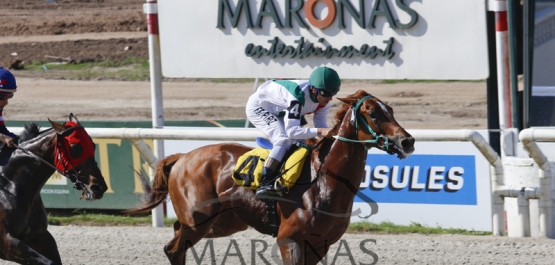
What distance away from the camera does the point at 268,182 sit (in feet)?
21.4

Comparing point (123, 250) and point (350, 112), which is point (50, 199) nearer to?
point (123, 250)

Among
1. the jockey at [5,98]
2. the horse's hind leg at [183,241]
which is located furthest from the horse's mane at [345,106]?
the jockey at [5,98]

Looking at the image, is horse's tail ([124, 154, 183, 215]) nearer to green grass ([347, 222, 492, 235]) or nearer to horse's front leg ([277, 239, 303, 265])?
horse's front leg ([277, 239, 303, 265])

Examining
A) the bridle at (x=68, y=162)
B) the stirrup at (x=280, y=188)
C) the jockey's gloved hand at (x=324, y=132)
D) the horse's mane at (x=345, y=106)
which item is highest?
the horse's mane at (x=345, y=106)

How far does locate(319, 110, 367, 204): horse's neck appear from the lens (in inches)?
248

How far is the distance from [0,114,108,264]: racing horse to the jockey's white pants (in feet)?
3.72

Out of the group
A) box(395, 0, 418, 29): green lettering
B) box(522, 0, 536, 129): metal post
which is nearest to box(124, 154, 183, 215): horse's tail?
box(395, 0, 418, 29): green lettering


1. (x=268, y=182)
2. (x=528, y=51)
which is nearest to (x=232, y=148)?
(x=268, y=182)

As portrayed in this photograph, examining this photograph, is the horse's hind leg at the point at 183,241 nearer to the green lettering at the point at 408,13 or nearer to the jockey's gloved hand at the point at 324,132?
the jockey's gloved hand at the point at 324,132

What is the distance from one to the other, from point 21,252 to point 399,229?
375 centimetres

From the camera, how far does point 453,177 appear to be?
28.2 feet

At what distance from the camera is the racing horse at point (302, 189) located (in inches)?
244

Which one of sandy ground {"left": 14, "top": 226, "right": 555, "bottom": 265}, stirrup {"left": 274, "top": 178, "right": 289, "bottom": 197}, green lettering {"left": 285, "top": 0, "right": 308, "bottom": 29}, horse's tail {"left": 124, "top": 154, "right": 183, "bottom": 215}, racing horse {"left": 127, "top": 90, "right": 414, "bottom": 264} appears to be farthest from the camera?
green lettering {"left": 285, "top": 0, "right": 308, "bottom": 29}

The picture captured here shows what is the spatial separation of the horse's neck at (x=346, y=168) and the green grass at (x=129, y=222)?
2575 mm
